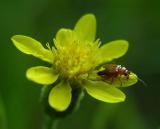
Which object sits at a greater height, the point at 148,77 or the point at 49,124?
the point at 49,124

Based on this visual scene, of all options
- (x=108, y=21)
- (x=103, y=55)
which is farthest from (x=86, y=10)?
(x=103, y=55)

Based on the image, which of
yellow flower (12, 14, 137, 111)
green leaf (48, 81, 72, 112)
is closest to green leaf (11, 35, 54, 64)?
yellow flower (12, 14, 137, 111)

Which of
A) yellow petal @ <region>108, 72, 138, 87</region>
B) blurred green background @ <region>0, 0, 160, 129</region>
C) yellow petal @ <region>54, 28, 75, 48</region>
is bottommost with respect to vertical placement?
blurred green background @ <region>0, 0, 160, 129</region>

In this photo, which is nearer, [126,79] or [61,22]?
[126,79]

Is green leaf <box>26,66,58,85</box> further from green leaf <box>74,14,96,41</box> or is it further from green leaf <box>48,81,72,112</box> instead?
green leaf <box>74,14,96,41</box>

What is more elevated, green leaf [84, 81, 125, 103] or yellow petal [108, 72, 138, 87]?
green leaf [84, 81, 125, 103]

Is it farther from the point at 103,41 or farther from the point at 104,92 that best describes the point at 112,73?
the point at 103,41

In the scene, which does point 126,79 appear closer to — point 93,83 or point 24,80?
point 93,83
